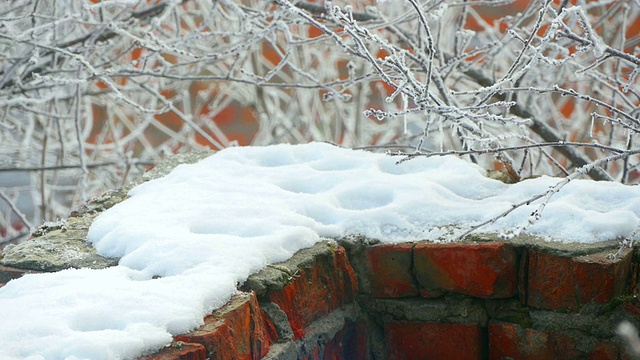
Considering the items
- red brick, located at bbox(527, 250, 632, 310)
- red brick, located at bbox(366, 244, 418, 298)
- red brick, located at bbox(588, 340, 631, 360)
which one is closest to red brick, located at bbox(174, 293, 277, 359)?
red brick, located at bbox(366, 244, 418, 298)

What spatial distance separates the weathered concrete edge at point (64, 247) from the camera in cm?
184

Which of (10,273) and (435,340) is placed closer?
(10,273)

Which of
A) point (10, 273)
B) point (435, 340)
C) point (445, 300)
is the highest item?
point (10, 273)

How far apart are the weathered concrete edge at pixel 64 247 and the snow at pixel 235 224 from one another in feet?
0.15

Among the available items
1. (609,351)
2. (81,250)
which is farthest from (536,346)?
(81,250)

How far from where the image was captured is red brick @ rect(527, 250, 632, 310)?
1.78 m

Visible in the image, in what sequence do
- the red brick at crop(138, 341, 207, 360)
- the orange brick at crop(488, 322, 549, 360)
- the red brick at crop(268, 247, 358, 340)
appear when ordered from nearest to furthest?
1. the red brick at crop(138, 341, 207, 360)
2. the red brick at crop(268, 247, 358, 340)
3. the orange brick at crop(488, 322, 549, 360)

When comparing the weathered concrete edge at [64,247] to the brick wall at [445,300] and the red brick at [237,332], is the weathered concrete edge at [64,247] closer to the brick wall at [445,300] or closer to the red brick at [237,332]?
the brick wall at [445,300]

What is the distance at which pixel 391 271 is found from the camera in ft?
6.49

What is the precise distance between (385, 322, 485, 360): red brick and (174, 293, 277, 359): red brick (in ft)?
1.48

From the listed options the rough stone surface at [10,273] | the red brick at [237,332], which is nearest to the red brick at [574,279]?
the red brick at [237,332]

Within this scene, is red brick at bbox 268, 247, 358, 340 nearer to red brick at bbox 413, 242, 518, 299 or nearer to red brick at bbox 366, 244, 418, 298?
red brick at bbox 366, 244, 418, 298

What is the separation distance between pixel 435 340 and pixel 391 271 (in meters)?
0.21

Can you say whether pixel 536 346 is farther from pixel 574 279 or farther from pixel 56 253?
pixel 56 253
